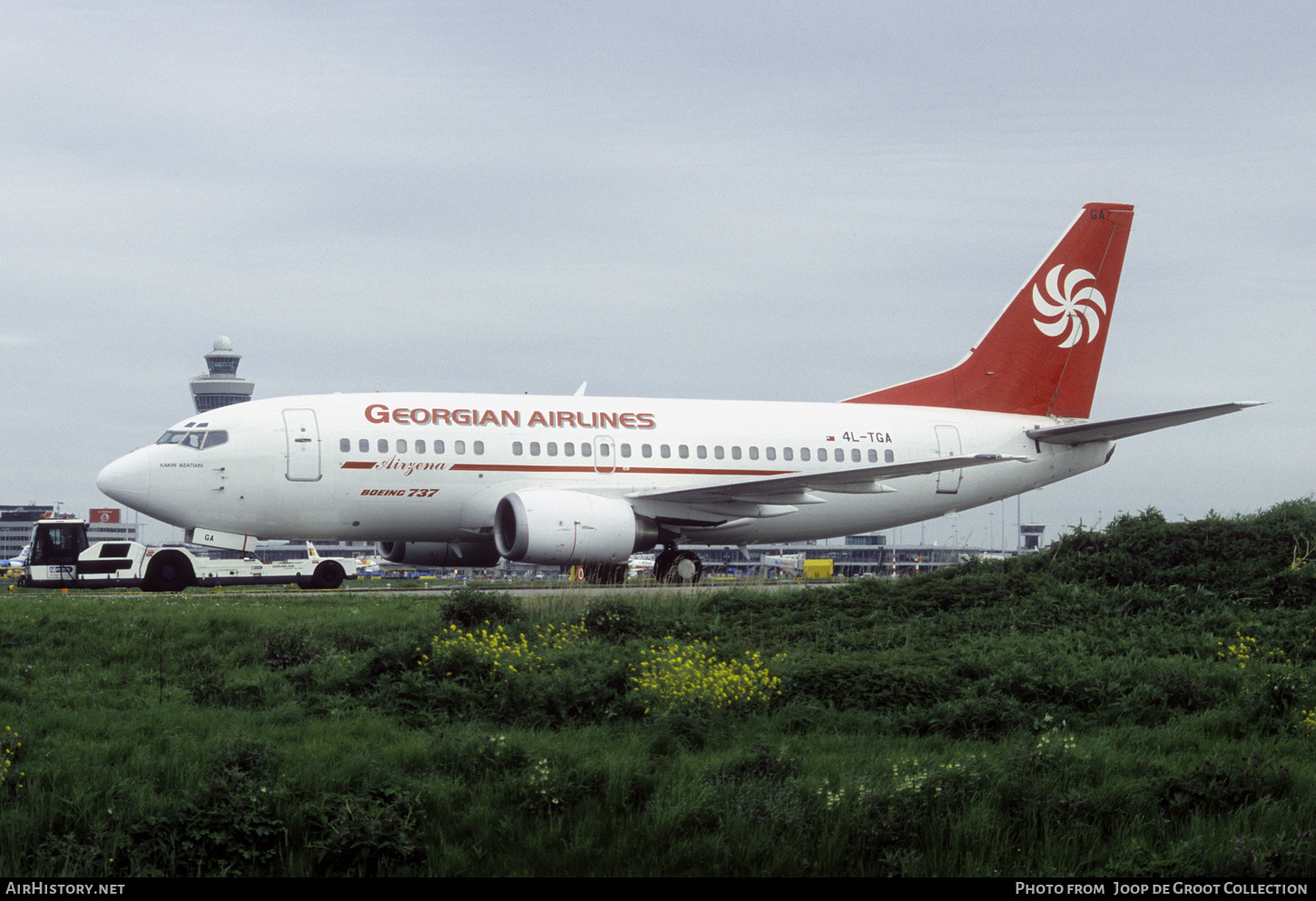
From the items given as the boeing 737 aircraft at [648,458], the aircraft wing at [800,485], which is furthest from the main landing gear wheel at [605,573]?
the aircraft wing at [800,485]

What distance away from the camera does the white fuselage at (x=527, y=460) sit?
26.7 meters

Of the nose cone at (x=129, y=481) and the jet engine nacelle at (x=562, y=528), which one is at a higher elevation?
the nose cone at (x=129, y=481)

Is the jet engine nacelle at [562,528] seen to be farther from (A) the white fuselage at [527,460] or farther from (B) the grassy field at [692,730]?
(B) the grassy field at [692,730]

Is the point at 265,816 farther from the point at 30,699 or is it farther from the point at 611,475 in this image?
the point at 611,475

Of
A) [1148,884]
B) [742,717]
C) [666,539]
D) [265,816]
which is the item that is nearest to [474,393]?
[666,539]

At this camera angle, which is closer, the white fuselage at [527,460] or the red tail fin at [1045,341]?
the white fuselage at [527,460]

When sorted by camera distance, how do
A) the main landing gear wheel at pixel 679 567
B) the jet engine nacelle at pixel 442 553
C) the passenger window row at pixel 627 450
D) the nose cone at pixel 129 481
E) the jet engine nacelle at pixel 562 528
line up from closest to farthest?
the nose cone at pixel 129 481 < the jet engine nacelle at pixel 562 528 < the passenger window row at pixel 627 450 < the main landing gear wheel at pixel 679 567 < the jet engine nacelle at pixel 442 553

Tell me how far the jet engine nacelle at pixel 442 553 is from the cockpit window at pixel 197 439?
16.4 feet

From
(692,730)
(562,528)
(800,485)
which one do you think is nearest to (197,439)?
(562,528)

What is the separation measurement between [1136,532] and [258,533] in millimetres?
17749

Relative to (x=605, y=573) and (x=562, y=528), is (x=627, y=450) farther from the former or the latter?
(x=562, y=528)

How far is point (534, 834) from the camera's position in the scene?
10.6m

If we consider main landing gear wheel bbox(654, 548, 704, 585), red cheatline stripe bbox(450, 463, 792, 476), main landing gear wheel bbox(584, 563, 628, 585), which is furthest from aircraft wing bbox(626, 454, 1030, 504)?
main landing gear wheel bbox(584, 563, 628, 585)

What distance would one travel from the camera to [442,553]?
30.9 metres
